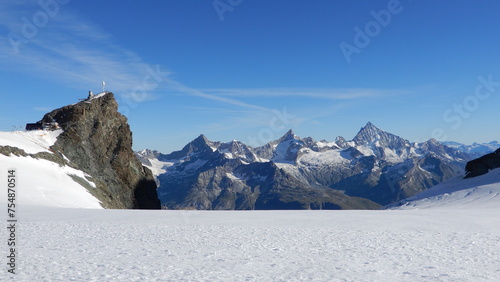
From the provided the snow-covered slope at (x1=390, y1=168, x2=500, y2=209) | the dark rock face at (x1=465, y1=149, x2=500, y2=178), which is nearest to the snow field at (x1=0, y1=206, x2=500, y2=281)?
the snow-covered slope at (x1=390, y1=168, x2=500, y2=209)

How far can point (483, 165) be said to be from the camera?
71.9 meters

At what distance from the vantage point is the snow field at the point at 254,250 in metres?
14.5

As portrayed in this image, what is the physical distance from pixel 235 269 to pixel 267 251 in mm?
3504

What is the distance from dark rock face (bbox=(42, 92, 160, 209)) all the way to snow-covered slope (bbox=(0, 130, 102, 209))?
4.87 meters

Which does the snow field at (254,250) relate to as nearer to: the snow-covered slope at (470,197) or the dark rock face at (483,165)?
the snow-covered slope at (470,197)

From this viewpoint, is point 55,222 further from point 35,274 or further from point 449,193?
point 449,193

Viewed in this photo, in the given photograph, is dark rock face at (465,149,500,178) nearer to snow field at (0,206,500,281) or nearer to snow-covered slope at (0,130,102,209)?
snow field at (0,206,500,281)

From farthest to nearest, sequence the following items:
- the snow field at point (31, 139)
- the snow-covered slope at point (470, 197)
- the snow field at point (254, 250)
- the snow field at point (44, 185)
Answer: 1. the snow field at point (31, 139)
2. the snow-covered slope at point (470, 197)
3. the snow field at point (44, 185)
4. the snow field at point (254, 250)

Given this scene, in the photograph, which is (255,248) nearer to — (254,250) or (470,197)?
(254,250)

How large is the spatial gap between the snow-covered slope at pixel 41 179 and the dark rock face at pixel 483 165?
225ft

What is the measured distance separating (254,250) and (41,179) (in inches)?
1515

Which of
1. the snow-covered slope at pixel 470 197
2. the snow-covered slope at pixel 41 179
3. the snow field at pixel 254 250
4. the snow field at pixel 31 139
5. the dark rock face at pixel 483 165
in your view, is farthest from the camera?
the dark rock face at pixel 483 165

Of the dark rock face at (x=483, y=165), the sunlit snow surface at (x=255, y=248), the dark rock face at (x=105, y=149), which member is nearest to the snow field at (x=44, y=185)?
the dark rock face at (x=105, y=149)

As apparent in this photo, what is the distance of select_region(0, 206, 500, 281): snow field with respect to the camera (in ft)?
47.4
